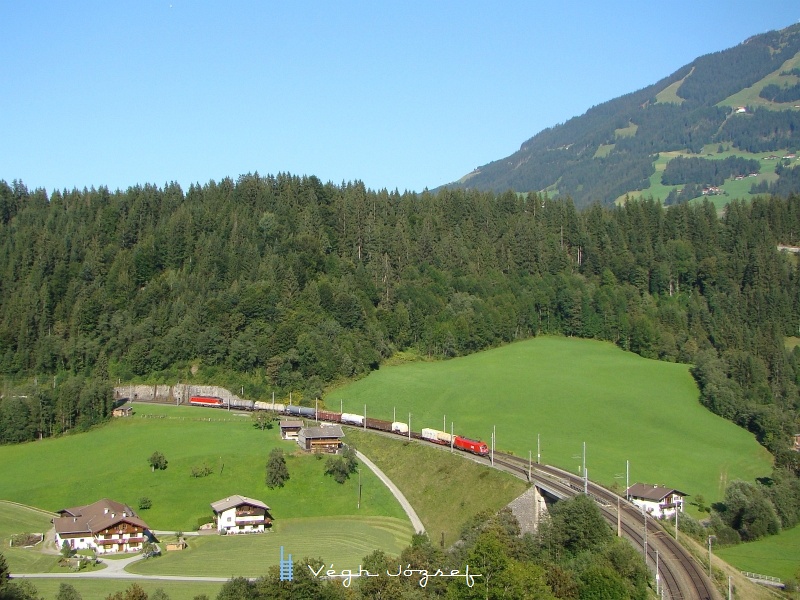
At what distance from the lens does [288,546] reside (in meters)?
77.1

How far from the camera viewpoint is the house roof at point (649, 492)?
84.1m

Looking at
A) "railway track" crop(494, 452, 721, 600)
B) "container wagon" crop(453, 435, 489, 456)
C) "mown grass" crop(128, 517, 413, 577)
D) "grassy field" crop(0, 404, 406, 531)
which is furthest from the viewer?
"container wagon" crop(453, 435, 489, 456)

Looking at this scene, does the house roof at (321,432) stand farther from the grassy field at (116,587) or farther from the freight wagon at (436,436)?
the grassy field at (116,587)

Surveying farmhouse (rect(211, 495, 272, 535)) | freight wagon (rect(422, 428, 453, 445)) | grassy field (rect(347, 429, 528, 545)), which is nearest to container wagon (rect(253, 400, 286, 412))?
grassy field (rect(347, 429, 528, 545))

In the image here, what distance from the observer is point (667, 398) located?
12356 cm

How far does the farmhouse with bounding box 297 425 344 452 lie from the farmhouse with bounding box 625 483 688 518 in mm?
33280

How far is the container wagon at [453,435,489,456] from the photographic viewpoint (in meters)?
93.8

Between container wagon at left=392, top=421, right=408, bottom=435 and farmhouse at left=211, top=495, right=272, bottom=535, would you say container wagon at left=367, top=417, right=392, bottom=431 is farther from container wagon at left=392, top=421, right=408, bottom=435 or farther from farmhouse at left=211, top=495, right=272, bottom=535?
farmhouse at left=211, top=495, right=272, bottom=535

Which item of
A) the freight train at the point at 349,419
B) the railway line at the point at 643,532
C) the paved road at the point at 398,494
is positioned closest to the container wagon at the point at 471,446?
the freight train at the point at 349,419

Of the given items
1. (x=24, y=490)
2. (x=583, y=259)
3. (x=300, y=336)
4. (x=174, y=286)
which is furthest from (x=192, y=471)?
(x=583, y=259)

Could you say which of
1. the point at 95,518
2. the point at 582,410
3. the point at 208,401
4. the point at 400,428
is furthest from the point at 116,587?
the point at 582,410

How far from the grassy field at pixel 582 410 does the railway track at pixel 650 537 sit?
6676mm

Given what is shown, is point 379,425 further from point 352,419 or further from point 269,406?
point 269,406

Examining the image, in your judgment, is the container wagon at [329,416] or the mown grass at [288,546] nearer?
the mown grass at [288,546]
